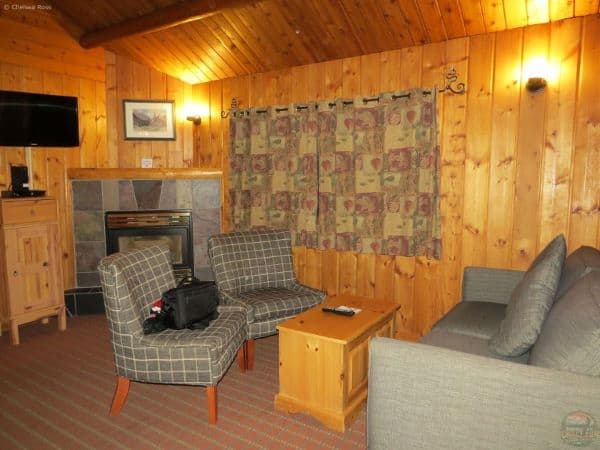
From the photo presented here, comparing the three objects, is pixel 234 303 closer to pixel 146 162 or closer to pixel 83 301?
pixel 83 301

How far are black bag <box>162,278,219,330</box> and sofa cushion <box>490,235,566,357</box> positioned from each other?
5.12 ft

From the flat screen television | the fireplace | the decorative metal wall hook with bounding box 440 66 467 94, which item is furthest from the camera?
the fireplace

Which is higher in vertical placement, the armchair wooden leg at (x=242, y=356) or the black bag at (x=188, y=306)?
the black bag at (x=188, y=306)

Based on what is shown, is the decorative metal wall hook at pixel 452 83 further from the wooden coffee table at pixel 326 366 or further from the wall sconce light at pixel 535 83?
the wooden coffee table at pixel 326 366

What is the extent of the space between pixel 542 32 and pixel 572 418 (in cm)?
258

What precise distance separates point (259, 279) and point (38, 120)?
2.42 m

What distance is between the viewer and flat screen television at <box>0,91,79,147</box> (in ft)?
11.8

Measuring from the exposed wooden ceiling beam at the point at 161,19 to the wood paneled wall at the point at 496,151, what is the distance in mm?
1000

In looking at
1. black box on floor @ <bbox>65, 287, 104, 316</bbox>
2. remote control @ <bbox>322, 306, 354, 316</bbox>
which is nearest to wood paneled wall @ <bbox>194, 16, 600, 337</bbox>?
remote control @ <bbox>322, 306, 354, 316</bbox>

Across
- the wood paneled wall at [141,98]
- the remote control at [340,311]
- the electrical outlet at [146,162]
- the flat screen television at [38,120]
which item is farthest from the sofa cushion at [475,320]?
the flat screen television at [38,120]

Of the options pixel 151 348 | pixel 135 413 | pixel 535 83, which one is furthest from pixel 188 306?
pixel 535 83

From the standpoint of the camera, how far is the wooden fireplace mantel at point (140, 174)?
13.7 ft

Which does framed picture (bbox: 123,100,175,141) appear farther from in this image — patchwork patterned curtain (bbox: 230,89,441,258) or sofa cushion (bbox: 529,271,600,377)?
sofa cushion (bbox: 529,271,600,377)

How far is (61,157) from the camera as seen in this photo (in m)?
4.19
